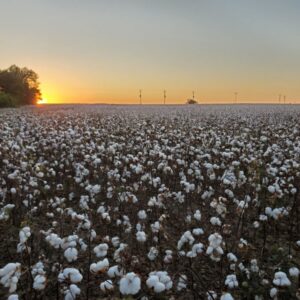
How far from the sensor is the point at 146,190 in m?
9.47

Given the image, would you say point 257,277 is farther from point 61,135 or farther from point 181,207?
point 61,135

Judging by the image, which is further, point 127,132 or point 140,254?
point 127,132

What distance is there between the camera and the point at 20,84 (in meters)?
94.4

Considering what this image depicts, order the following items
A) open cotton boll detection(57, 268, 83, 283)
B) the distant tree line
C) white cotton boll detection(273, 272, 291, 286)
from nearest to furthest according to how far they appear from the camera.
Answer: open cotton boll detection(57, 268, 83, 283)
white cotton boll detection(273, 272, 291, 286)
the distant tree line

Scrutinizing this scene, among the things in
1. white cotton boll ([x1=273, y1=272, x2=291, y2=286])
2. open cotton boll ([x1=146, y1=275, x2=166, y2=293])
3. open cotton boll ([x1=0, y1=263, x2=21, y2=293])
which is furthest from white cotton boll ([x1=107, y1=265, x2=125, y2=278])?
white cotton boll ([x1=273, y1=272, x2=291, y2=286])

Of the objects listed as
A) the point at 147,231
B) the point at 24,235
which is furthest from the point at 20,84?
the point at 24,235

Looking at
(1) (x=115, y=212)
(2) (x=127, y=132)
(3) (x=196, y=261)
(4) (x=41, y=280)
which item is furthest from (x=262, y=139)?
(4) (x=41, y=280)

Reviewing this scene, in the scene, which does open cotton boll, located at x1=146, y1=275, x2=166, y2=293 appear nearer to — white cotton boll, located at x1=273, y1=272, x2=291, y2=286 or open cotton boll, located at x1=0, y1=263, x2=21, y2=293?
open cotton boll, located at x1=0, y1=263, x2=21, y2=293

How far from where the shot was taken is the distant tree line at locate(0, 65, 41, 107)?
9269 centimetres

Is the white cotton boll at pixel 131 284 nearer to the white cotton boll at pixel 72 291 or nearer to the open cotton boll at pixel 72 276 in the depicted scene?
the open cotton boll at pixel 72 276

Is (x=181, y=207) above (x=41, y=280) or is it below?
below

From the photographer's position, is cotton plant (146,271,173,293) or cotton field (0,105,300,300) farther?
cotton field (0,105,300,300)

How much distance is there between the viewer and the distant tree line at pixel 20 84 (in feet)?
304

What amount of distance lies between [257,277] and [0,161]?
8.01 m
